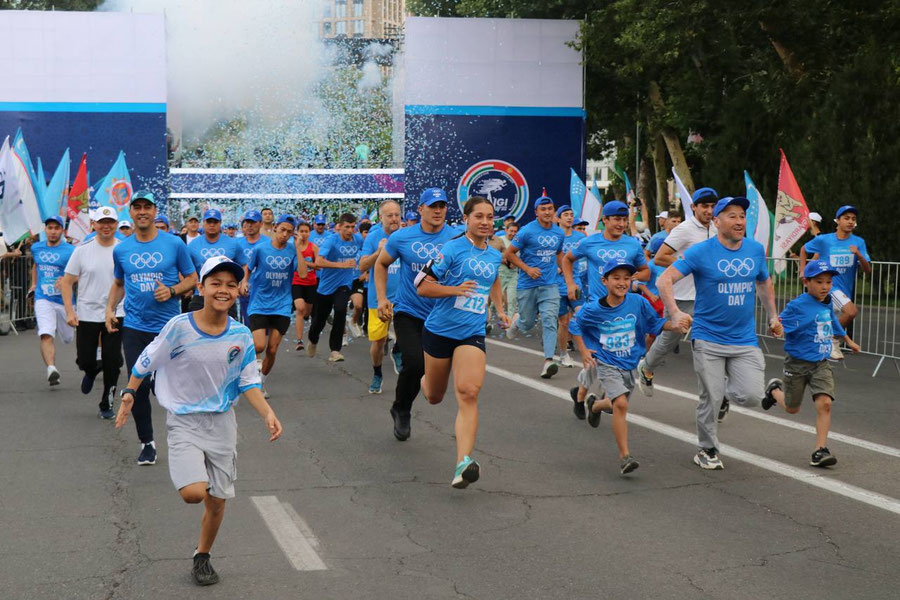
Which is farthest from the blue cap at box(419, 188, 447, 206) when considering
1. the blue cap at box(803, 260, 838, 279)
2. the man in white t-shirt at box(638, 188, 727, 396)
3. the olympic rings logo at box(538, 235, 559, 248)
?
the olympic rings logo at box(538, 235, 559, 248)

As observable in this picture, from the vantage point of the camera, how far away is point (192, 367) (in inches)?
232

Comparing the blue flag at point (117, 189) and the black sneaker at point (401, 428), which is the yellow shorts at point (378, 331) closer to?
the black sneaker at point (401, 428)

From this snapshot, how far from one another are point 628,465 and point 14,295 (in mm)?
16409

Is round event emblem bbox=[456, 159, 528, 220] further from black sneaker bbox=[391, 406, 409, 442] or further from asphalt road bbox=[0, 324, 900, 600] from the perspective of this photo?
black sneaker bbox=[391, 406, 409, 442]

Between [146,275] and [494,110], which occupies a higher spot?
[494,110]

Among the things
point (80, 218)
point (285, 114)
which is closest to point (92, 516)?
point (80, 218)

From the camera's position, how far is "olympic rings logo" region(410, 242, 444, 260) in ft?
32.1

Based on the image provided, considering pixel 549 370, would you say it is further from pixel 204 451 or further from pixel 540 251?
pixel 204 451

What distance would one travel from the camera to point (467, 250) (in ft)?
27.0

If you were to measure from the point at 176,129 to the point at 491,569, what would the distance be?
101ft

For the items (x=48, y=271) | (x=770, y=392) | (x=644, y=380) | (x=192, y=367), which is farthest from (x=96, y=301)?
(x=770, y=392)

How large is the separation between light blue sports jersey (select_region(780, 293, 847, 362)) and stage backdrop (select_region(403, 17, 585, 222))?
77.5 feet

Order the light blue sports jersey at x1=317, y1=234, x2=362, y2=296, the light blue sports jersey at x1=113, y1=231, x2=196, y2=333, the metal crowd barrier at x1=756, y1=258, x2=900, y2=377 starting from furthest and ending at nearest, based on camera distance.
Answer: the metal crowd barrier at x1=756, y1=258, x2=900, y2=377 → the light blue sports jersey at x1=317, y1=234, x2=362, y2=296 → the light blue sports jersey at x1=113, y1=231, x2=196, y2=333

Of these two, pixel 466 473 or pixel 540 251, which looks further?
pixel 540 251
